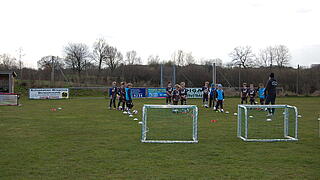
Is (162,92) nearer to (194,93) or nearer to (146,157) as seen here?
(194,93)

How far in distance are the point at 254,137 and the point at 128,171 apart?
17.0 ft

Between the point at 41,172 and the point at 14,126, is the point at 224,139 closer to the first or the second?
the point at 41,172

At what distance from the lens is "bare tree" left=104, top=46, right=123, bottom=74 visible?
206ft

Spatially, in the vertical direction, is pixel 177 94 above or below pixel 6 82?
below

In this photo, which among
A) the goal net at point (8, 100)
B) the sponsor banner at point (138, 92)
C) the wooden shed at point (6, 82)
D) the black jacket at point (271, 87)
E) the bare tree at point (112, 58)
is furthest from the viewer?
the bare tree at point (112, 58)

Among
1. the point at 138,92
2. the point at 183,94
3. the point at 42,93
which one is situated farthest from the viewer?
the point at 138,92

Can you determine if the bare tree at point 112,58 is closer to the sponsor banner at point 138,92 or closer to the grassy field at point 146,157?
the sponsor banner at point 138,92

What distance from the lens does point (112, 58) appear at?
63844 mm

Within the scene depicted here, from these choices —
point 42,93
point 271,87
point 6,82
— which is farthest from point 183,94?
point 6,82

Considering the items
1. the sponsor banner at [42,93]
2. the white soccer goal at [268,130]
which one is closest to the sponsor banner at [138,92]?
the sponsor banner at [42,93]

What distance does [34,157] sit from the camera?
741 cm

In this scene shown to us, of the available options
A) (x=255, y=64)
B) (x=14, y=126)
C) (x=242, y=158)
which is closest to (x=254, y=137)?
(x=242, y=158)

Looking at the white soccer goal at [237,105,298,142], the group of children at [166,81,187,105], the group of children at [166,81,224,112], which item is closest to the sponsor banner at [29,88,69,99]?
the group of children at [166,81,224,112]

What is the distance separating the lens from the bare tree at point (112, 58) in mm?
62938
